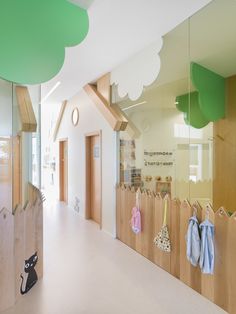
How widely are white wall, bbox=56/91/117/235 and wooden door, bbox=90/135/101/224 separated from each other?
0.83 feet

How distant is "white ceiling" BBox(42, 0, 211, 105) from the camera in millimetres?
2510

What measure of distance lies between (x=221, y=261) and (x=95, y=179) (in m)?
3.51

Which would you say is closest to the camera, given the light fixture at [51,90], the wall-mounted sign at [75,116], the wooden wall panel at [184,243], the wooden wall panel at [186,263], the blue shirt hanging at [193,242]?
the blue shirt hanging at [193,242]

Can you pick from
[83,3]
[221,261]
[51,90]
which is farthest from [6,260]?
[51,90]

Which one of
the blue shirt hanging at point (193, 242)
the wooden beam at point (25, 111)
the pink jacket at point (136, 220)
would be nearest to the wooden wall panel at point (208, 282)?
the blue shirt hanging at point (193, 242)

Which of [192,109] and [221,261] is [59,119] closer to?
[192,109]

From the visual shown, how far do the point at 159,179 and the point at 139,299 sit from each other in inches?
64.9

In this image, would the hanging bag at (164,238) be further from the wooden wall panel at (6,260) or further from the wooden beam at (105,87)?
the wooden beam at (105,87)

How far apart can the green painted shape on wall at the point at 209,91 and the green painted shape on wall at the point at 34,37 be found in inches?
63.5

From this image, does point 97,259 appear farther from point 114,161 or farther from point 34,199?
point 114,161

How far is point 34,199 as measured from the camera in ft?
9.57

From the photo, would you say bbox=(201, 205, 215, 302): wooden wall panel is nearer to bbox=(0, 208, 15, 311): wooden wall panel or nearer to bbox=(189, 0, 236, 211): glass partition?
bbox=(189, 0, 236, 211): glass partition

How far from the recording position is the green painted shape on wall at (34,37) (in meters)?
2.05

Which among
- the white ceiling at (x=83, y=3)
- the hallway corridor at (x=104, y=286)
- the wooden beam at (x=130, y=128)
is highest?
the white ceiling at (x=83, y=3)
